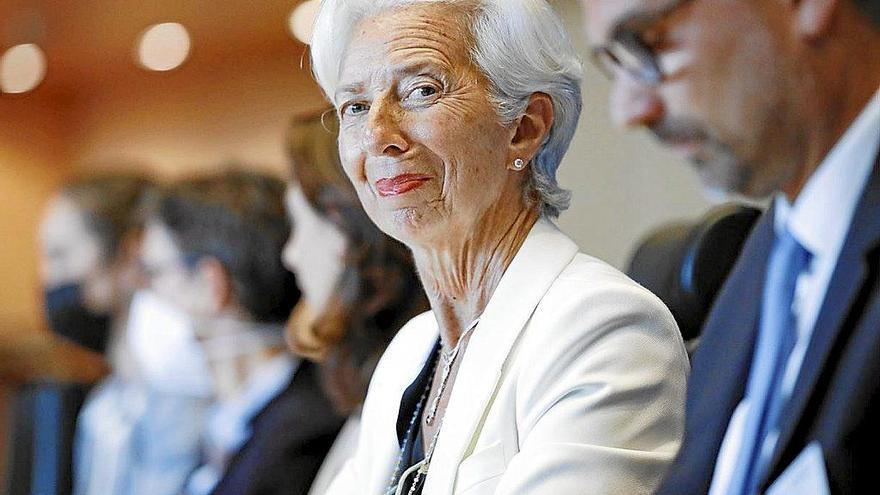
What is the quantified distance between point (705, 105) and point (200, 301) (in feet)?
7.84

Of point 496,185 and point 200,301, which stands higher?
point 496,185

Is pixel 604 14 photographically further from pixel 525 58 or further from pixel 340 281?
pixel 340 281

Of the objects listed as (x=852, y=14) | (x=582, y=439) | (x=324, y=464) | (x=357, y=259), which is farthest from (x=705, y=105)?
(x=324, y=464)

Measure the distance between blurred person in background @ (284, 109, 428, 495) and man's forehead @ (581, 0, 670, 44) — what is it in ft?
3.75

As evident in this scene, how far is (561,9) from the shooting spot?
99.7 inches

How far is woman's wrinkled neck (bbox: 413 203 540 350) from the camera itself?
1.94m

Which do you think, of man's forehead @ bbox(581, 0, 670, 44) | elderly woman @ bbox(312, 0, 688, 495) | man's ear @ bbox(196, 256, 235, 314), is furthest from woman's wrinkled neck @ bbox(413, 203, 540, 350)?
man's ear @ bbox(196, 256, 235, 314)

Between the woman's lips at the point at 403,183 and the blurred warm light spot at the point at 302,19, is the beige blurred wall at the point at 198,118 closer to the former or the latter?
the blurred warm light spot at the point at 302,19

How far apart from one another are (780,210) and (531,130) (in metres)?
0.38

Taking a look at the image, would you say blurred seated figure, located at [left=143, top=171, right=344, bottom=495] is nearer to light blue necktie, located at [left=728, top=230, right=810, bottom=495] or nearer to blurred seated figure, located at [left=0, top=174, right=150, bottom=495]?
blurred seated figure, located at [left=0, top=174, right=150, bottom=495]

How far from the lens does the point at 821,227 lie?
1.63 metres

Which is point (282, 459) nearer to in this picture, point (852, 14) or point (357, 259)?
point (357, 259)

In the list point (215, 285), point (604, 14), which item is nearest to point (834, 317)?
point (604, 14)

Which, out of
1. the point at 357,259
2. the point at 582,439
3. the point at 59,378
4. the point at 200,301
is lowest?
the point at 59,378
